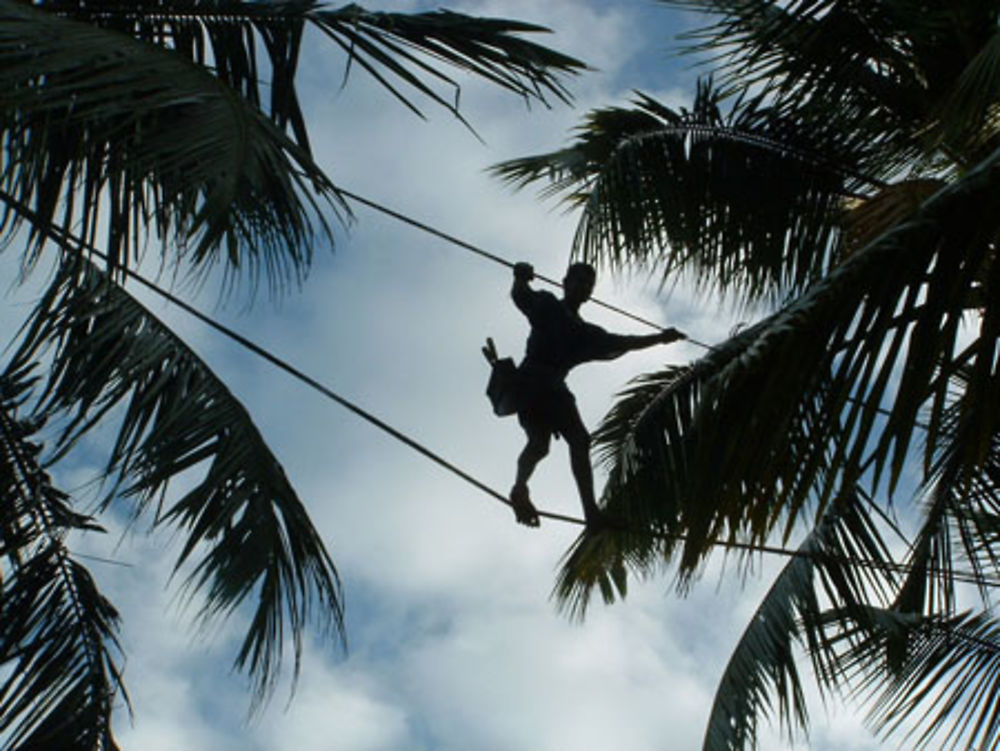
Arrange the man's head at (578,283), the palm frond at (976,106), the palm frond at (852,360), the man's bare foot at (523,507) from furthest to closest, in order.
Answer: the man's head at (578,283) → the man's bare foot at (523,507) → the palm frond at (976,106) → the palm frond at (852,360)

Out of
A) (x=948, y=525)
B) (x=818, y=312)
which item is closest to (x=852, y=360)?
(x=818, y=312)

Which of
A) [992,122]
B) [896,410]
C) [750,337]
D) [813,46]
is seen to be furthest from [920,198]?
[896,410]

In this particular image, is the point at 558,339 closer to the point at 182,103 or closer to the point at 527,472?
the point at 527,472

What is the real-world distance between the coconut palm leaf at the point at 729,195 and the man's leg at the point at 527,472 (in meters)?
1.02

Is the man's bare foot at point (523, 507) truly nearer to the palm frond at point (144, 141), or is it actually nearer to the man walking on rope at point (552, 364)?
the man walking on rope at point (552, 364)

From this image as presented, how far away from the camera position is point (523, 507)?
523 centimetres

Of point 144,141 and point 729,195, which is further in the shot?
point 729,195

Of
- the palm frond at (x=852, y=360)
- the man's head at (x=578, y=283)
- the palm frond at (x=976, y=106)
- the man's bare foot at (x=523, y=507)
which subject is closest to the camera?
the palm frond at (x=852, y=360)

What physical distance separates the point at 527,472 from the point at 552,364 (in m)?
0.40

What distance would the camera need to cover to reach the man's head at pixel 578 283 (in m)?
5.48

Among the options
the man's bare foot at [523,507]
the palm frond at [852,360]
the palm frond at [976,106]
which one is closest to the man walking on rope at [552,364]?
the man's bare foot at [523,507]

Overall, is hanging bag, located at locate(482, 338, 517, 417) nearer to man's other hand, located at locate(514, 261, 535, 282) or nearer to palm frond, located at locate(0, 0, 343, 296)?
man's other hand, located at locate(514, 261, 535, 282)

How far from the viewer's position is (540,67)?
3.57 m

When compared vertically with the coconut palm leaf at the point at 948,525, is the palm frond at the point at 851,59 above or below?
above
